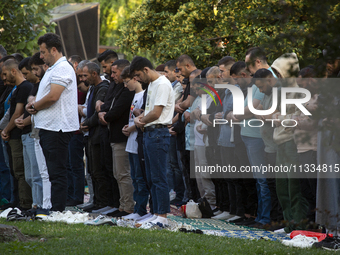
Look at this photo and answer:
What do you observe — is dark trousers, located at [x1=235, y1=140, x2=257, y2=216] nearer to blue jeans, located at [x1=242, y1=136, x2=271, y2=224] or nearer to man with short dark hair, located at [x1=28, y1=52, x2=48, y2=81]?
blue jeans, located at [x1=242, y1=136, x2=271, y2=224]

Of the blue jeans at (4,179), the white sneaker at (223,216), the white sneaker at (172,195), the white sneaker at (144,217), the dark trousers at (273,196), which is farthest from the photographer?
the white sneaker at (172,195)

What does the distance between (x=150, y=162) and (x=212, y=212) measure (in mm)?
1859

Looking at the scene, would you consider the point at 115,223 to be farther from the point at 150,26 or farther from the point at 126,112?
the point at 150,26

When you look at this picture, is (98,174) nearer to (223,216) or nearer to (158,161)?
(158,161)

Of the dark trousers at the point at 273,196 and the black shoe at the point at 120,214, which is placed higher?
the dark trousers at the point at 273,196

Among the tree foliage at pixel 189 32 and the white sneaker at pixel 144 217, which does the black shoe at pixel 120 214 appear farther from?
the tree foliage at pixel 189 32

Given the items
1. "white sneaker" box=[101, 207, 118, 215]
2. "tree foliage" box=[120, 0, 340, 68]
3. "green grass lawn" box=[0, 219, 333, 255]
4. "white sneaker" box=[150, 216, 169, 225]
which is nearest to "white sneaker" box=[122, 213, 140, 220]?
"white sneaker" box=[101, 207, 118, 215]

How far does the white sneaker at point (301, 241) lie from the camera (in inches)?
209

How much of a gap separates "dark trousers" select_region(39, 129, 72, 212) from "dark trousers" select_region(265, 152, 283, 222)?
2884 millimetres

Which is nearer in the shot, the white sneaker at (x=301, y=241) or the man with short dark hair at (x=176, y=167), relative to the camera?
the white sneaker at (x=301, y=241)

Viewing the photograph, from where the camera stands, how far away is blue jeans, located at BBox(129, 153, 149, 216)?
741 centimetres

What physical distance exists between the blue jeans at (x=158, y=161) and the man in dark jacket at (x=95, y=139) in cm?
191

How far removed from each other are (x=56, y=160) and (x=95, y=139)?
1.74 m

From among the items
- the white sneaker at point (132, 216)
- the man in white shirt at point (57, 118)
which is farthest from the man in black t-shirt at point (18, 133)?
the white sneaker at point (132, 216)
